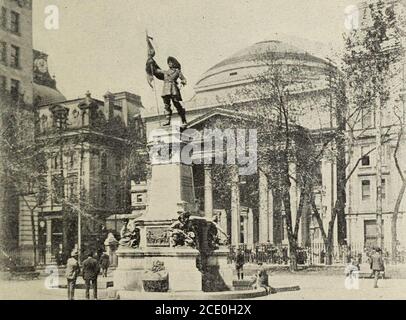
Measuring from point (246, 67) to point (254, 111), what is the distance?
8.35 ft

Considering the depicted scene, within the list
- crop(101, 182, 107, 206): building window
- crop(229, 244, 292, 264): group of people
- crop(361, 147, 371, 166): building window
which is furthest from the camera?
crop(101, 182, 107, 206): building window

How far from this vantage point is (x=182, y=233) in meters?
17.2

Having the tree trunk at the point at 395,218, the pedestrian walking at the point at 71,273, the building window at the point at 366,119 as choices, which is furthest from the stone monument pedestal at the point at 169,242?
the building window at the point at 366,119

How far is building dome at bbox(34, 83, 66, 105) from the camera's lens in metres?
27.3

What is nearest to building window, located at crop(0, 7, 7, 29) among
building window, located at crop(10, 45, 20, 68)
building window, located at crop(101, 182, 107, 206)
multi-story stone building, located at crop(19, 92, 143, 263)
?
building window, located at crop(10, 45, 20, 68)

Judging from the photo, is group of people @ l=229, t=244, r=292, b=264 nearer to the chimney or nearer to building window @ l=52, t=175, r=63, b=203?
building window @ l=52, t=175, r=63, b=203

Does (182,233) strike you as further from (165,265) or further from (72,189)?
(72,189)

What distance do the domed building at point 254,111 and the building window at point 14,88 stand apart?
7.10m

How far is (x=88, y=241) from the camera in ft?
103

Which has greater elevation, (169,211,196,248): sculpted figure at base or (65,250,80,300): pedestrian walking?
(169,211,196,248): sculpted figure at base

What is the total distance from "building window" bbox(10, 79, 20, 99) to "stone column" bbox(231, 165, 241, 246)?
931 centimetres

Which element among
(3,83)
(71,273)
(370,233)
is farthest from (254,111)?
(71,273)

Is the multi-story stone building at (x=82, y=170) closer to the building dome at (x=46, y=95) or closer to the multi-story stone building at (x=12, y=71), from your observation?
the building dome at (x=46, y=95)

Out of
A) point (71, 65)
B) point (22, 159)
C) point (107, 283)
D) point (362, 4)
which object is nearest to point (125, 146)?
point (22, 159)
